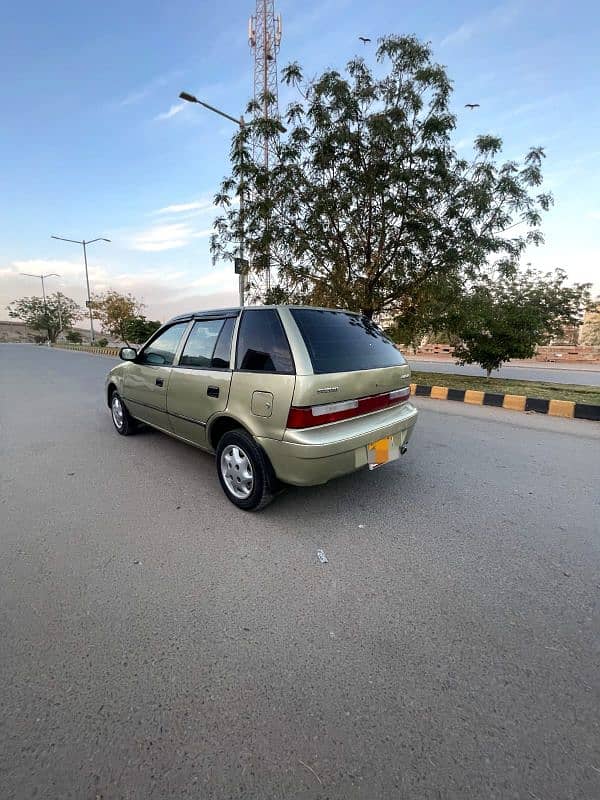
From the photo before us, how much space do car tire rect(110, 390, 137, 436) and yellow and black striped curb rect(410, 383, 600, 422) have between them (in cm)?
613

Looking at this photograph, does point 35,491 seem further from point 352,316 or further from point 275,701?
point 352,316

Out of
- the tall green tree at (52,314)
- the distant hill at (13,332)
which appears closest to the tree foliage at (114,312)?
the tall green tree at (52,314)

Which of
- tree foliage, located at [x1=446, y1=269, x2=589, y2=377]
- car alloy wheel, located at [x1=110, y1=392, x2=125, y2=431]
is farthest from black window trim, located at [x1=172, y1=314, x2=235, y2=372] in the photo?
tree foliage, located at [x1=446, y1=269, x2=589, y2=377]

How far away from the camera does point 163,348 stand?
154 inches

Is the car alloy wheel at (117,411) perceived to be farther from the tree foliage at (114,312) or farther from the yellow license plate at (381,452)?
the tree foliage at (114,312)

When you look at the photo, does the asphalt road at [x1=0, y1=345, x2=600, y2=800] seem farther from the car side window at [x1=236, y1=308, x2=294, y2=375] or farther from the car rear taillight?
the car side window at [x1=236, y1=308, x2=294, y2=375]

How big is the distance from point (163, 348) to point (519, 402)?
6.23 meters

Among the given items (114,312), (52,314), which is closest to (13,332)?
(52,314)

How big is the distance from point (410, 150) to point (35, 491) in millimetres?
10255

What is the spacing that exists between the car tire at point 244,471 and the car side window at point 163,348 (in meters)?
1.28

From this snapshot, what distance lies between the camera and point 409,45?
334 inches

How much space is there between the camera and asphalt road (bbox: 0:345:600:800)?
4.08 ft

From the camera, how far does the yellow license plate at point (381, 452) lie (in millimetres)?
2830

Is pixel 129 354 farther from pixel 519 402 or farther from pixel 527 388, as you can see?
pixel 527 388
